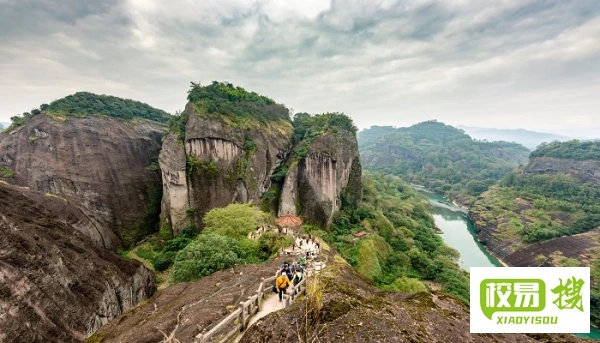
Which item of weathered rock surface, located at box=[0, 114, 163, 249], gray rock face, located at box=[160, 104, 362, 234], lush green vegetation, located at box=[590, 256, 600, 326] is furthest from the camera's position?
gray rock face, located at box=[160, 104, 362, 234]

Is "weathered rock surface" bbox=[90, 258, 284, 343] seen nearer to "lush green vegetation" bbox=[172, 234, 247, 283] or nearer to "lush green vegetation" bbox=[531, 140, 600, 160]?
"lush green vegetation" bbox=[172, 234, 247, 283]

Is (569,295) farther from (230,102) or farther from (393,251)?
(230,102)

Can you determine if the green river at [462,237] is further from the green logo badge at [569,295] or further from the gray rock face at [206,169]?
the green logo badge at [569,295]

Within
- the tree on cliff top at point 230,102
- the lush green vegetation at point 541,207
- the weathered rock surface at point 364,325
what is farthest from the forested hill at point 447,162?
the weathered rock surface at point 364,325

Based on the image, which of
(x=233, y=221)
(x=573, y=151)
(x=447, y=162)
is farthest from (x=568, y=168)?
(x=233, y=221)

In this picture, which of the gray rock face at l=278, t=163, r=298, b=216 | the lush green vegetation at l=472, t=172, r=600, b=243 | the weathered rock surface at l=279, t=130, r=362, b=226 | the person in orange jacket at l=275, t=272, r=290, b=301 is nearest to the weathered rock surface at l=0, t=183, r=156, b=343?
the person in orange jacket at l=275, t=272, r=290, b=301

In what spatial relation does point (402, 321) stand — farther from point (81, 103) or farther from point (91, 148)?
point (81, 103)
